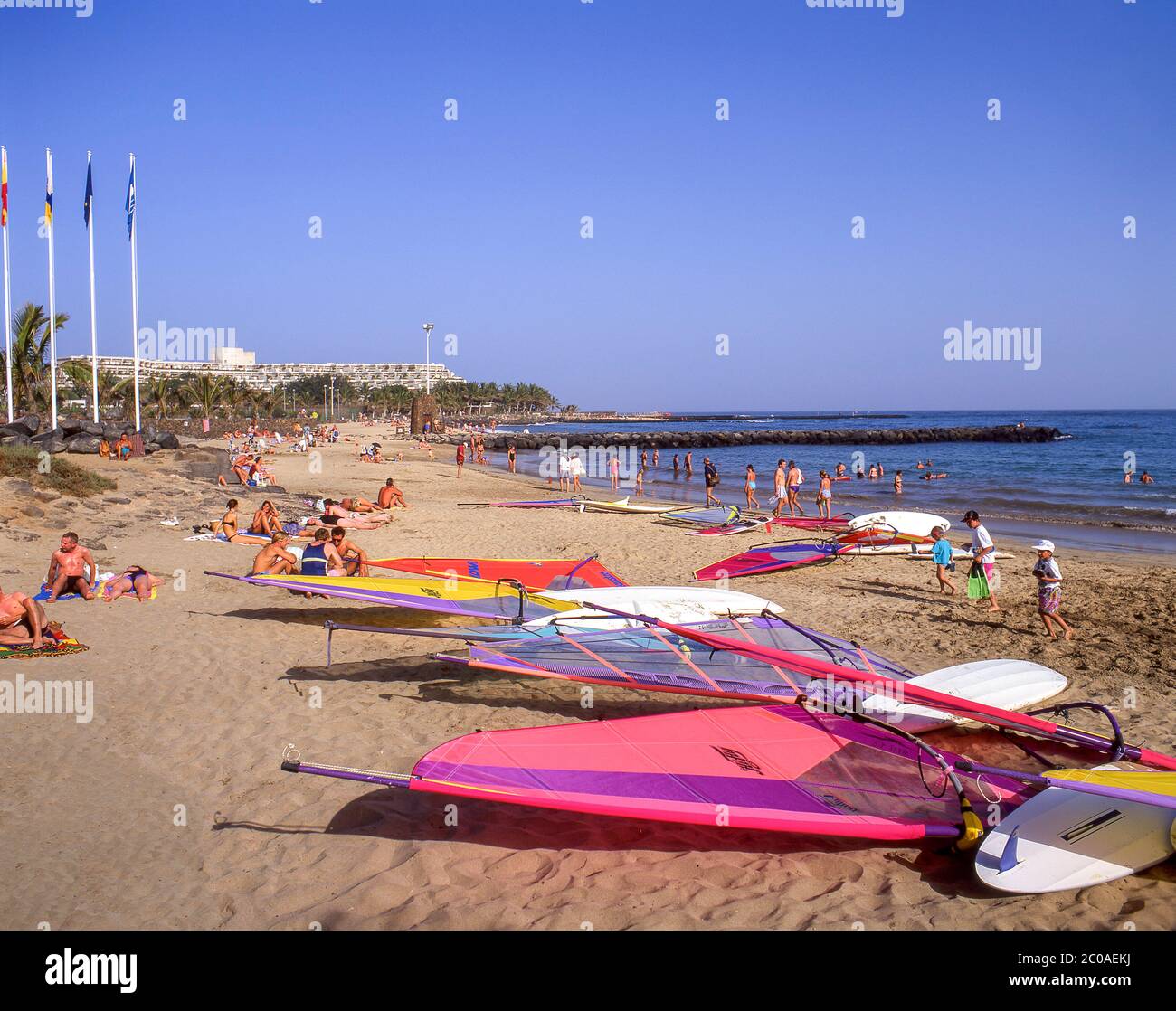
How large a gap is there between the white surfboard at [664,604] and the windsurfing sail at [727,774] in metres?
2.07

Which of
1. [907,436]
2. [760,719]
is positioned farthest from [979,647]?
[907,436]

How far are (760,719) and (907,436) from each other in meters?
79.6

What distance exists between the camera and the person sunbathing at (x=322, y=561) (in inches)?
425

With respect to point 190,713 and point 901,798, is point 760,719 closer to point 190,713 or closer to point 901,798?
point 901,798

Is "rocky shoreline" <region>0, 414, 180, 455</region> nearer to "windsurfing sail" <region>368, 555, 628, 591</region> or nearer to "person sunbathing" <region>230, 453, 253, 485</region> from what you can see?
"person sunbathing" <region>230, 453, 253, 485</region>

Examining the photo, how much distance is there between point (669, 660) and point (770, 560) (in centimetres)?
722

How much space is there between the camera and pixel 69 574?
10055mm

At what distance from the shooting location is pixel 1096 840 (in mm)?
4602

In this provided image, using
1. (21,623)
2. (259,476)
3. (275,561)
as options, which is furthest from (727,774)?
(259,476)

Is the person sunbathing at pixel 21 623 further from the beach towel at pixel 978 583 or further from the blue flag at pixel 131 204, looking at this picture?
the blue flag at pixel 131 204

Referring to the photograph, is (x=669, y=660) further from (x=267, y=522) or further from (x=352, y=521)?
(x=352, y=521)

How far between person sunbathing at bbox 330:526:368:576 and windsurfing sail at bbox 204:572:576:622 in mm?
1786
